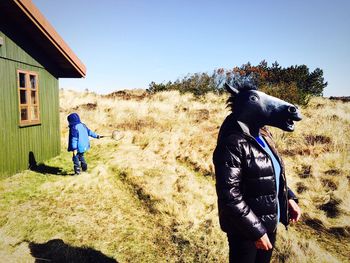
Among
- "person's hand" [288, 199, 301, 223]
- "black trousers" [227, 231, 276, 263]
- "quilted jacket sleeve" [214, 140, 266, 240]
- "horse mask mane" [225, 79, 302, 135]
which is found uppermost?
"horse mask mane" [225, 79, 302, 135]

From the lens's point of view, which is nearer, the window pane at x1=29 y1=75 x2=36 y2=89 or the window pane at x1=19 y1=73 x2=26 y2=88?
the window pane at x1=19 y1=73 x2=26 y2=88

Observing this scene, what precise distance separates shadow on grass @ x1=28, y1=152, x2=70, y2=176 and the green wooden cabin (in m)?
0.05

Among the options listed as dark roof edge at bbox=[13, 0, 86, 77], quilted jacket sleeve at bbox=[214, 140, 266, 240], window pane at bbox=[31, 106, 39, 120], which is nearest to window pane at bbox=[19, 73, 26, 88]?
window pane at bbox=[31, 106, 39, 120]

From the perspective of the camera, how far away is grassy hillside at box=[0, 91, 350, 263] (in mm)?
3939

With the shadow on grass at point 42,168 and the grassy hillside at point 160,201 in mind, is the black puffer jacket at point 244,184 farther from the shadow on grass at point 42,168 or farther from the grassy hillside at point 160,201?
the shadow on grass at point 42,168

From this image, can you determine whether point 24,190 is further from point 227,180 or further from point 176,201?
point 227,180

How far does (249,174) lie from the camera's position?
2.12m

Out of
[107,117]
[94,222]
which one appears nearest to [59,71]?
[107,117]

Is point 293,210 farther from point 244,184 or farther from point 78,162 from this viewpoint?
point 78,162

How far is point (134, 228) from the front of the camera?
15.0 feet

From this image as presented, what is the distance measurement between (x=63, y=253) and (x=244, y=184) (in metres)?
3.01

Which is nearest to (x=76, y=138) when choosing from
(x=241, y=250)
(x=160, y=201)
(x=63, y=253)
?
(x=160, y=201)

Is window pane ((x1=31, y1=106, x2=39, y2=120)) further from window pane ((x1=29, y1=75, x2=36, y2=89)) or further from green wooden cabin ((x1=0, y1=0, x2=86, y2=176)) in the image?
window pane ((x1=29, y1=75, x2=36, y2=89))

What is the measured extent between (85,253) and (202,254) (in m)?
1.65
